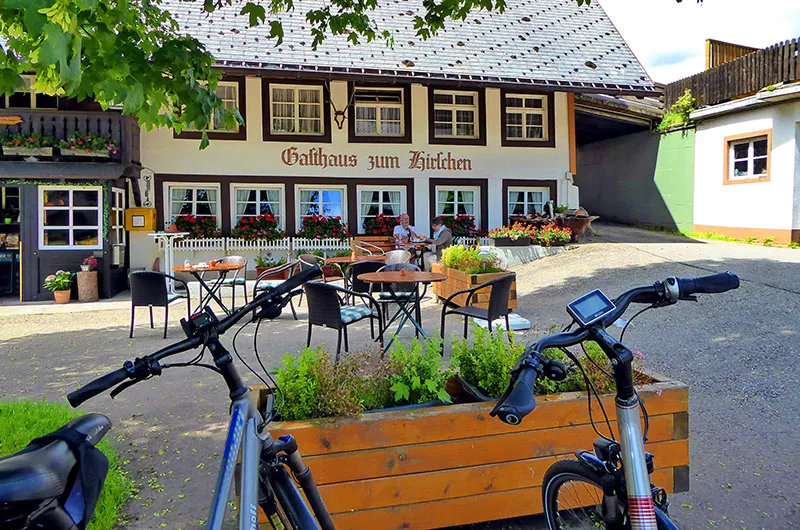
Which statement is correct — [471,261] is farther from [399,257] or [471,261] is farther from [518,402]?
[518,402]

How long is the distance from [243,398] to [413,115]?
13.3 metres

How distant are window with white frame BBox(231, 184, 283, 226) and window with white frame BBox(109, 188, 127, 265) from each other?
2.44 metres

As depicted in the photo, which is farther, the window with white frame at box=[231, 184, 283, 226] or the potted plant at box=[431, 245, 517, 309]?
the window with white frame at box=[231, 184, 283, 226]

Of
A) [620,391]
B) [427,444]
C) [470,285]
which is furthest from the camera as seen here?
[470,285]

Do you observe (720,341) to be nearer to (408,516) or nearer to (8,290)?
(408,516)

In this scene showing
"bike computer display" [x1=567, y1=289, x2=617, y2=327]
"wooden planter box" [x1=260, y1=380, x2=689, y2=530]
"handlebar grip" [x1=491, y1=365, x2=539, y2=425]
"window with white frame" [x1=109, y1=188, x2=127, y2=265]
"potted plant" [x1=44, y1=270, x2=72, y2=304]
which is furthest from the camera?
"window with white frame" [x1=109, y1=188, x2=127, y2=265]

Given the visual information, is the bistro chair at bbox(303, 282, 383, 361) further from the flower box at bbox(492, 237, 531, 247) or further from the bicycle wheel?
the flower box at bbox(492, 237, 531, 247)

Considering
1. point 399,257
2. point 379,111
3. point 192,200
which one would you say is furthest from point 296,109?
point 399,257

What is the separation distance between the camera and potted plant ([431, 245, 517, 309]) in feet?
24.4

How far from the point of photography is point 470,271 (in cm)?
773

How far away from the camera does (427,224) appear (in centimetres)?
1425

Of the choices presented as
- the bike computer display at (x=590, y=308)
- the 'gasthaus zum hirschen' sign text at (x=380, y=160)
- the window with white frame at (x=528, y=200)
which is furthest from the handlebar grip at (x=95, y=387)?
the window with white frame at (x=528, y=200)

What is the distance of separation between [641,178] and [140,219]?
14824 millimetres

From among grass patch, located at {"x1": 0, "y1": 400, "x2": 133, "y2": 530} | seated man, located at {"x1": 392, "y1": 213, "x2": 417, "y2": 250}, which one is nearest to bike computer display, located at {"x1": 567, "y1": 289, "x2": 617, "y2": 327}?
grass patch, located at {"x1": 0, "y1": 400, "x2": 133, "y2": 530}
